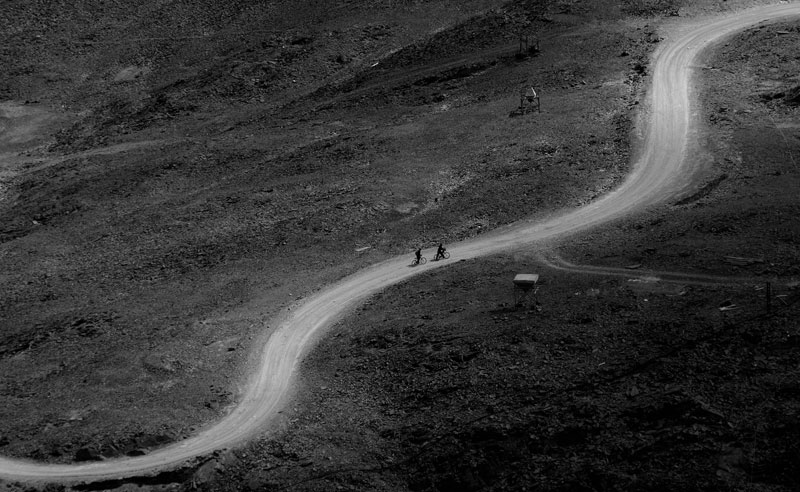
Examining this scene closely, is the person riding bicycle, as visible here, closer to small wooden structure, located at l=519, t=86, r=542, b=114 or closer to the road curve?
the road curve

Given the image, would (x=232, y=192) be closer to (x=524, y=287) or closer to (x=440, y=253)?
(x=440, y=253)

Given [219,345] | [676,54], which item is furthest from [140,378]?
[676,54]

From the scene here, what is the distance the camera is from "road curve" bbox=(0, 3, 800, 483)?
4628cm

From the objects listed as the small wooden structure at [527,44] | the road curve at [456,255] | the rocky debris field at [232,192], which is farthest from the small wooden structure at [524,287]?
the small wooden structure at [527,44]

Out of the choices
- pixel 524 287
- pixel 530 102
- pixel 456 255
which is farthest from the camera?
pixel 530 102

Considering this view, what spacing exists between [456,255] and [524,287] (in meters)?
10.6

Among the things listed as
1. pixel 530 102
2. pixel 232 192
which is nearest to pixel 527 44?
pixel 530 102

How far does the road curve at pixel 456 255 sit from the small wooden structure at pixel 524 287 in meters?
8.87

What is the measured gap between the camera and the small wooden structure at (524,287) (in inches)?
2008

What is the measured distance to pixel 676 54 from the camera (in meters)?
83.1

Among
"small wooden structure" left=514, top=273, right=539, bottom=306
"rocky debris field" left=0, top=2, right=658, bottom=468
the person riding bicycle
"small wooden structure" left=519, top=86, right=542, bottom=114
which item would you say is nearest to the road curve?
the person riding bicycle

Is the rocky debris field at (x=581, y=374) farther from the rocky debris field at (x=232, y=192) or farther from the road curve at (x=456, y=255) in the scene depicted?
the rocky debris field at (x=232, y=192)

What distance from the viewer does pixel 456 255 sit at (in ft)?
202

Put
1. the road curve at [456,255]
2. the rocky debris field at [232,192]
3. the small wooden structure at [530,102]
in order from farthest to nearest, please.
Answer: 1. the small wooden structure at [530,102]
2. the rocky debris field at [232,192]
3. the road curve at [456,255]
